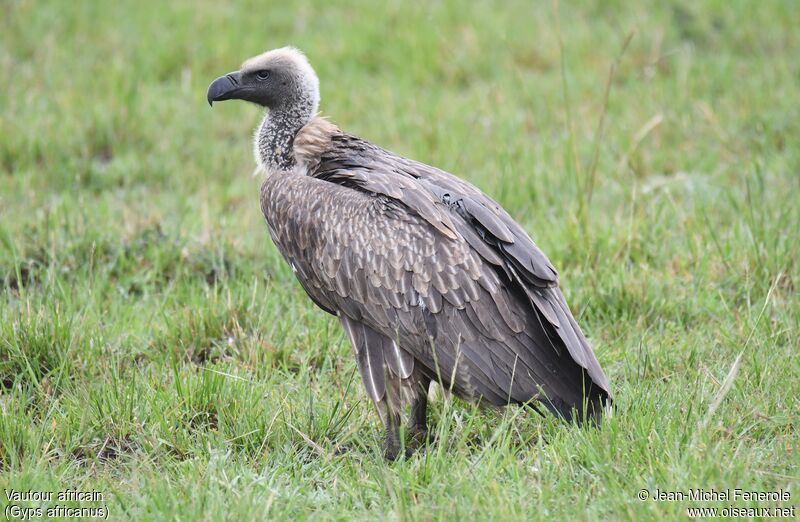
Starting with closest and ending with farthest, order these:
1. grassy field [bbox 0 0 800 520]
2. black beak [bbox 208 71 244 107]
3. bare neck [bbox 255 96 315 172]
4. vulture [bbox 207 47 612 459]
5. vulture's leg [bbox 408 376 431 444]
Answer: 1. grassy field [bbox 0 0 800 520]
2. vulture [bbox 207 47 612 459]
3. vulture's leg [bbox 408 376 431 444]
4. bare neck [bbox 255 96 315 172]
5. black beak [bbox 208 71 244 107]

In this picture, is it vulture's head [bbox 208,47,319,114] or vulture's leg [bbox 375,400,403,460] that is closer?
vulture's leg [bbox 375,400,403,460]

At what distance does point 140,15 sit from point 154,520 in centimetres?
737

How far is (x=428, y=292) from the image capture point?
4.31 metres

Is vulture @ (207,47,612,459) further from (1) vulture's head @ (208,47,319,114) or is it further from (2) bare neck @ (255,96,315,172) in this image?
(1) vulture's head @ (208,47,319,114)

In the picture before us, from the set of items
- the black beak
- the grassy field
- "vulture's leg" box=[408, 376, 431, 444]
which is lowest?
"vulture's leg" box=[408, 376, 431, 444]

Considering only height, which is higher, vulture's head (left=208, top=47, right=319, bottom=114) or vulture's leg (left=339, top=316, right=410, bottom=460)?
vulture's head (left=208, top=47, right=319, bottom=114)

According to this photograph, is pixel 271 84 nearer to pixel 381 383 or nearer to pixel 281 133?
pixel 281 133

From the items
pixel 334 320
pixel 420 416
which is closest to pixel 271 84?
pixel 334 320

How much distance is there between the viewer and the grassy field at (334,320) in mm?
3869

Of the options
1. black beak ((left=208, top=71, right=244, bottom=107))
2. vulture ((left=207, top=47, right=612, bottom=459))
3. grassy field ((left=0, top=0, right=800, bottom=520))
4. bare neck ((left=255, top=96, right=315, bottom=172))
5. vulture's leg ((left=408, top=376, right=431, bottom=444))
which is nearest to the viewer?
grassy field ((left=0, top=0, right=800, bottom=520))

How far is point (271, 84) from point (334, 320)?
4.22 feet

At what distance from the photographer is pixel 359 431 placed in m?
4.53

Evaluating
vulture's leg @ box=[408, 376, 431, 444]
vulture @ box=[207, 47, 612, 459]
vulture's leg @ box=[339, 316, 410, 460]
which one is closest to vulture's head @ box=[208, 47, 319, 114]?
vulture @ box=[207, 47, 612, 459]

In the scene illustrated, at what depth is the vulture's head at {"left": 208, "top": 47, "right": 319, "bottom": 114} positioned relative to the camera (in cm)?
522
